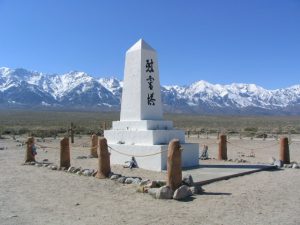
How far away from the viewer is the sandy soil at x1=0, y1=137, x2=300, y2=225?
8555mm

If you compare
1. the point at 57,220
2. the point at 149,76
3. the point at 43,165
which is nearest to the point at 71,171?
the point at 43,165

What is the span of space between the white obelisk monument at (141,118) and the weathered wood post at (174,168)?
4.42 m

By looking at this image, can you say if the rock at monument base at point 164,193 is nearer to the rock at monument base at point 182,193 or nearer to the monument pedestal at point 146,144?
the rock at monument base at point 182,193

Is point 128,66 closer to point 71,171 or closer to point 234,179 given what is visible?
point 71,171

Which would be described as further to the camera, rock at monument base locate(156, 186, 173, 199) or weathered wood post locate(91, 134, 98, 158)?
weathered wood post locate(91, 134, 98, 158)

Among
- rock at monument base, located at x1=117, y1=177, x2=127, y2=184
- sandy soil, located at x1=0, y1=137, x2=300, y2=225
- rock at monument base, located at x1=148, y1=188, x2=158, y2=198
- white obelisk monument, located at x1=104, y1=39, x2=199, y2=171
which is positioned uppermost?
white obelisk monument, located at x1=104, y1=39, x2=199, y2=171

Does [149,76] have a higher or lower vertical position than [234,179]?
higher

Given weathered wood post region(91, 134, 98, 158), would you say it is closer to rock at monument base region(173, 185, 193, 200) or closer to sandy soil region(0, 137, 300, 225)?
sandy soil region(0, 137, 300, 225)

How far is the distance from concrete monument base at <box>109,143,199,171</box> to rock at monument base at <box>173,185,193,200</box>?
365 centimetres

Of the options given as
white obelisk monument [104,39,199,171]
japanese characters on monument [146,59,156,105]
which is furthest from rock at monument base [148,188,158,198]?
japanese characters on monument [146,59,156,105]

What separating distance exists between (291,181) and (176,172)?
14.0ft

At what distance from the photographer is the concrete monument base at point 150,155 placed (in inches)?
578

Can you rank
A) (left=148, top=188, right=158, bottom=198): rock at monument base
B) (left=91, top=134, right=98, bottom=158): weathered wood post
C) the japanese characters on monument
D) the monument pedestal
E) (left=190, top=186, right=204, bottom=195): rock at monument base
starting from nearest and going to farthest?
(left=148, top=188, right=158, bottom=198): rock at monument base, (left=190, top=186, right=204, bottom=195): rock at monument base, the monument pedestal, the japanese characters on monument, (left=91, top=134, right=98, bottom=158): weathered wood post

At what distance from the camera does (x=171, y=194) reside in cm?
1028
